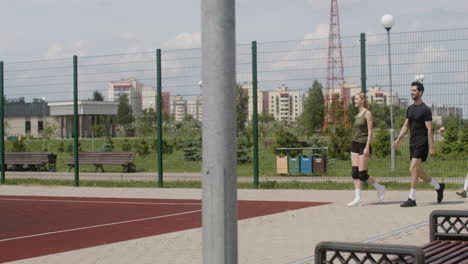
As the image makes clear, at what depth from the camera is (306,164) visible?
18.6 m

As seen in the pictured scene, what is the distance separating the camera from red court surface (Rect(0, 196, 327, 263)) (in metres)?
7.78

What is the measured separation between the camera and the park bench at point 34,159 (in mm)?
22969

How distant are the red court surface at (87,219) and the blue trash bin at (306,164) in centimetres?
658

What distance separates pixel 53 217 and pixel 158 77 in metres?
5.40

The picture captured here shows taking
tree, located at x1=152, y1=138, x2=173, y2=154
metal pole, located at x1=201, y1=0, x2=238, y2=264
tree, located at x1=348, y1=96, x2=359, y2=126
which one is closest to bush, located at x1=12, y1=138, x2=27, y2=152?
tree, located at x1=152, y1=138, x2=173, y2=154

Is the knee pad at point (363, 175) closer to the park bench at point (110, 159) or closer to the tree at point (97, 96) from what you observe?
the tree at point (97, 96)

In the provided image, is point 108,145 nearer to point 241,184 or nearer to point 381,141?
point 241,184

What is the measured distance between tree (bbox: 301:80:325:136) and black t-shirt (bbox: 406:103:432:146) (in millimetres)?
3909

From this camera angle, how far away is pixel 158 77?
15.1 meters

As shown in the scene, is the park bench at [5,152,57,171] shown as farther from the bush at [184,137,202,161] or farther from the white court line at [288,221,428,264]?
the white court line at [288,221,428,264]

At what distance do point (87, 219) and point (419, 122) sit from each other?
208 inches

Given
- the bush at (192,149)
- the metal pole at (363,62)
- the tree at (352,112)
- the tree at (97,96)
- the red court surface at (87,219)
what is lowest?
the red court surface at (87,219)

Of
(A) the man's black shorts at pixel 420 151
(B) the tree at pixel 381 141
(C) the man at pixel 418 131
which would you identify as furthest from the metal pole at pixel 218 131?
(B) the tree at pixel 381 141

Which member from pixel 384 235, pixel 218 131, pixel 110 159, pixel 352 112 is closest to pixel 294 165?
pixel 352 112
